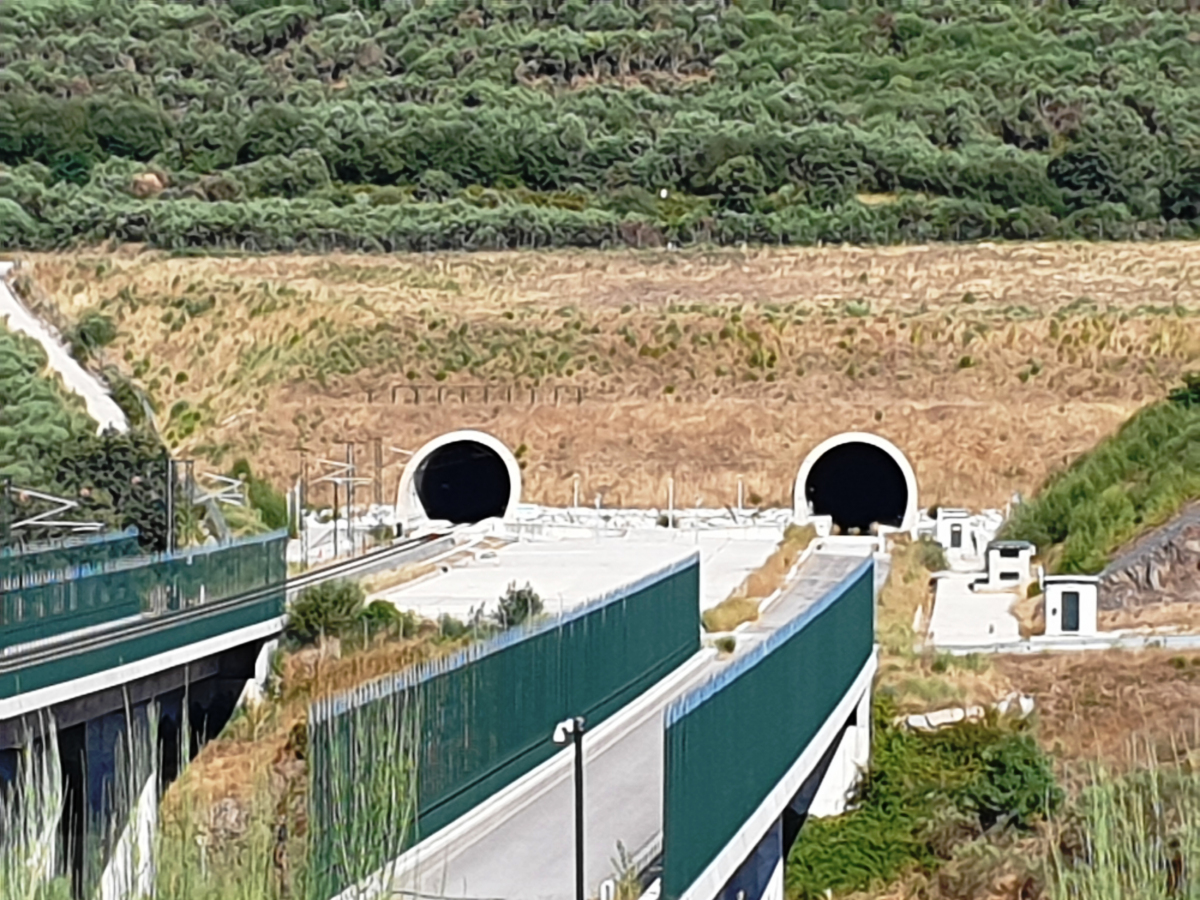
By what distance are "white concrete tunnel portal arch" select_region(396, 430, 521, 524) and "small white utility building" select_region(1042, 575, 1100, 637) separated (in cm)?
1235

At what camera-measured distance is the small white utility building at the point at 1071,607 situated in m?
21.4

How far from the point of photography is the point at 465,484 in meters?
35.2

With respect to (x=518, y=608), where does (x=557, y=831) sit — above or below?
below

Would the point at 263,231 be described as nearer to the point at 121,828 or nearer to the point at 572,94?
the point at 572,94

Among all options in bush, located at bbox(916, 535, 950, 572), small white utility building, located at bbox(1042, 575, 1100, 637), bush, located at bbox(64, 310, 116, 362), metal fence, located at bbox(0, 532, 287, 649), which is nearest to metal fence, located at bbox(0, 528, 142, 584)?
metal fence, located at bbox(0, 532, 287, 649)

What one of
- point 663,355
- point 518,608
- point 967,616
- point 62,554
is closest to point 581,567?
point 967,616

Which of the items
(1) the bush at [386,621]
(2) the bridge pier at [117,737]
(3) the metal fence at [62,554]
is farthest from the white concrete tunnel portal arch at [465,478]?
(2) the bridge pier at [117,737]

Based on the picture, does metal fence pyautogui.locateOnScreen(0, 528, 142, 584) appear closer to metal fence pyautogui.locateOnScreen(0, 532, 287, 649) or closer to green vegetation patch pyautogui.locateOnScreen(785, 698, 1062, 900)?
metal fence pyautogui.locateOnScreen(0, 532, 287, 649)

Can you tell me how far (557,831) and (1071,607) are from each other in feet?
36.9

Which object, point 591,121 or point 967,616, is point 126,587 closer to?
point 967,616

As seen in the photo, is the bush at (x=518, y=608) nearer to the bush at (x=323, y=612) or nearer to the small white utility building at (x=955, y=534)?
the bush at (x=323, y=612)

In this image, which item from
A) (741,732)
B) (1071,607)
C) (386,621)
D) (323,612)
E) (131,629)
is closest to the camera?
(741,732)

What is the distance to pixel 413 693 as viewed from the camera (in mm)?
10867

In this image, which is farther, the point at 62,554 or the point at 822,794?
the point at 62,554
